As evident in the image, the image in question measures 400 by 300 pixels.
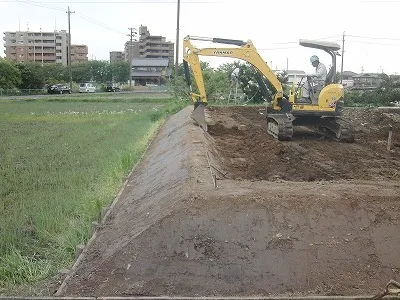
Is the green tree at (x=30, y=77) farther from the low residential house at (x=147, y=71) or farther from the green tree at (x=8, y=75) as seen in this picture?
the low residential house at (x=147, y=71)

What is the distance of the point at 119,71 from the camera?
10225 cm

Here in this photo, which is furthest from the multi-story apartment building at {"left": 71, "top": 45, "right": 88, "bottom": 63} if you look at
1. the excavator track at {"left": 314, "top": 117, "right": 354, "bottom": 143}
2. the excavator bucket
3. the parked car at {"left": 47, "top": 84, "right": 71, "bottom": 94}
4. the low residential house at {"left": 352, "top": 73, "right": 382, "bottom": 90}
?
the excavator track at {"left": 314, "top": 117, "right": 354, "bottom": 143}

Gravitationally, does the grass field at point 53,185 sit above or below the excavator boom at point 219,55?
below

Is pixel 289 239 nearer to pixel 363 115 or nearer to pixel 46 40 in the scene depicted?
pixel 363 115

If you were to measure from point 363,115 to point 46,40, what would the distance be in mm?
115628

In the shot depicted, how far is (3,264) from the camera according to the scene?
5895mm

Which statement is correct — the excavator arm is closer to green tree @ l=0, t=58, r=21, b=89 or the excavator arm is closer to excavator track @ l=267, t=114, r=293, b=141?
excavator track @ l=267, t=114, r=293, b=141

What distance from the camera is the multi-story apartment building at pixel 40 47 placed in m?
126

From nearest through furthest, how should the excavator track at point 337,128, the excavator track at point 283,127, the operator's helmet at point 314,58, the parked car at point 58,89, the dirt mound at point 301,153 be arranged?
the dirt mound at point 301,153 → the excavator track at point 283,127 → the operator's helmet at point 314,58 → the excavator track at point 337,128 → the parked car at point 58,89

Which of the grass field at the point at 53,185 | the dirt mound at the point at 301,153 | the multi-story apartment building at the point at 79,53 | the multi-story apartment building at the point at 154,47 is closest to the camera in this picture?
the grass field at the point at 53,185

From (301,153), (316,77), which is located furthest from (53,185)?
(316,77)

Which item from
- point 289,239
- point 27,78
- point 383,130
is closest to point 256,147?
point 383,130

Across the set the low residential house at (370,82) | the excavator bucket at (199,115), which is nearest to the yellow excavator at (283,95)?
the excavator bucket at (199,115)

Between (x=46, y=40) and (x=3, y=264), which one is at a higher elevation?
(x=46, y=40)
